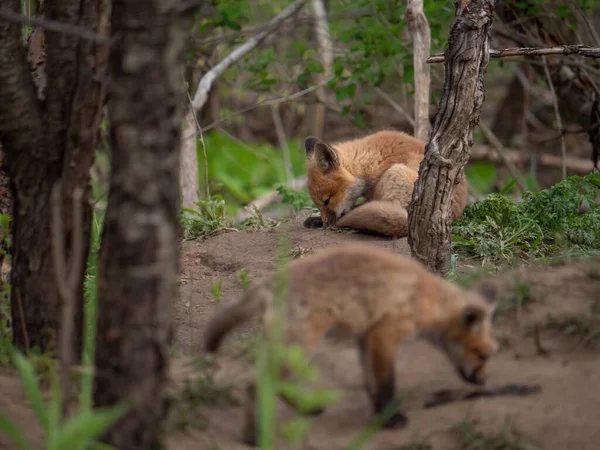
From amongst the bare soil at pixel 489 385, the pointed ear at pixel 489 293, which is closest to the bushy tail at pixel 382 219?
the bare soil at pixel 489 385

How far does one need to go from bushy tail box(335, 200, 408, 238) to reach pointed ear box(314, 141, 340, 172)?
104cm

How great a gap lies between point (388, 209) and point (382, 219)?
0.39 feet

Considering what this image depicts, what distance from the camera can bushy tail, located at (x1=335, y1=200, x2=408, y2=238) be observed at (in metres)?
7.00

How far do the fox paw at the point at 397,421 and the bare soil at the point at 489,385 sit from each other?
32 mm

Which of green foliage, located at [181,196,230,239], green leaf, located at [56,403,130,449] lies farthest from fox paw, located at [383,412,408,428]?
green foliage, located at [181,196,230,239]

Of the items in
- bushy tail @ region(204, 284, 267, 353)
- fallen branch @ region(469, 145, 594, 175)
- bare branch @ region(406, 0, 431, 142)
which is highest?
bare branch @ region(406, 0, 431, 142)

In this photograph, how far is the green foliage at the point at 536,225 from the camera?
6082mm

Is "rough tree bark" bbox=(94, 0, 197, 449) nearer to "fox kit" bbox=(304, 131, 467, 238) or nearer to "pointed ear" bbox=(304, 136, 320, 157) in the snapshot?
"fox kit" bbox=(304, 131, 467, 238)

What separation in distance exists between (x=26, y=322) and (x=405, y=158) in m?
4.95

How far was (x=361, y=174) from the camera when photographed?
26.9 ft

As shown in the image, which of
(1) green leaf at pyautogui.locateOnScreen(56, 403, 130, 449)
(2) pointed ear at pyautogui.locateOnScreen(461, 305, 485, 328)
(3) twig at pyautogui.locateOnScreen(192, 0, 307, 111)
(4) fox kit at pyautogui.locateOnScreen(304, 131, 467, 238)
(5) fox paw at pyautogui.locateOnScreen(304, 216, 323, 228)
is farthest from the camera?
(3) twig at pyautogui.locateOnScreen(192, 0, 307, 111)

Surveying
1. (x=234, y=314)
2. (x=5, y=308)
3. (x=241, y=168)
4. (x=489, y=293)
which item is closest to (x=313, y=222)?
(x=5, y=308)

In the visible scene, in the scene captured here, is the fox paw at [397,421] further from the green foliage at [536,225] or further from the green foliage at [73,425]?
the green foliage at [536,225]

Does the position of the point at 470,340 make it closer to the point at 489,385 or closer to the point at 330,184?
the point at 489,385
